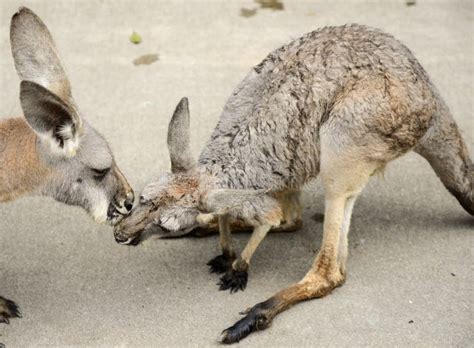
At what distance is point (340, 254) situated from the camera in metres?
4.03

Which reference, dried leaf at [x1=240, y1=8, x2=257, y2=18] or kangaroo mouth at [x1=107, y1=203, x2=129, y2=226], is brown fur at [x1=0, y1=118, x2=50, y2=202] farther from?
dried leaf at [x1=240, y1=8, x2=257, y2=18]

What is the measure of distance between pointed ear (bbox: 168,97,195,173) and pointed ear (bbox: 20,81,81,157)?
0.47m

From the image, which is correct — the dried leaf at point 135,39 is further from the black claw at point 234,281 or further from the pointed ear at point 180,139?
the black claw at point 234,281

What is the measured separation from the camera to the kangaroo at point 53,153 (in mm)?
3549

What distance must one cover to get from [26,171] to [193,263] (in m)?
1.17

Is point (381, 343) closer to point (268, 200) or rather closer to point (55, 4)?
point (268, 200)

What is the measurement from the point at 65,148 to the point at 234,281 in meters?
1.20

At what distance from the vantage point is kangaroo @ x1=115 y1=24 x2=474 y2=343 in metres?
3.72

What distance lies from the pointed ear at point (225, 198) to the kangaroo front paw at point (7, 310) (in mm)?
1215

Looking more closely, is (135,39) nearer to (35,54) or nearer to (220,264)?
(35,54)

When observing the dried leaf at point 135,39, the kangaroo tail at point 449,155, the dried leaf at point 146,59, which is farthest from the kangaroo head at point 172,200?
the dried leaf at point 135,39

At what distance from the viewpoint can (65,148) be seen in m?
3.55

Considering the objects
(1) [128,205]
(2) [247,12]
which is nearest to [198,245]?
(1) [128,205]

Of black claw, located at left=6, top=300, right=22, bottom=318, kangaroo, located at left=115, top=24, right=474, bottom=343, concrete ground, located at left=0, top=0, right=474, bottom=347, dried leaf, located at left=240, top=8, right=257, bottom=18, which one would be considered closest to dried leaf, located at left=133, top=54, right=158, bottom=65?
concrete ground, located at left=0, top=0, right=474, bottom=347
